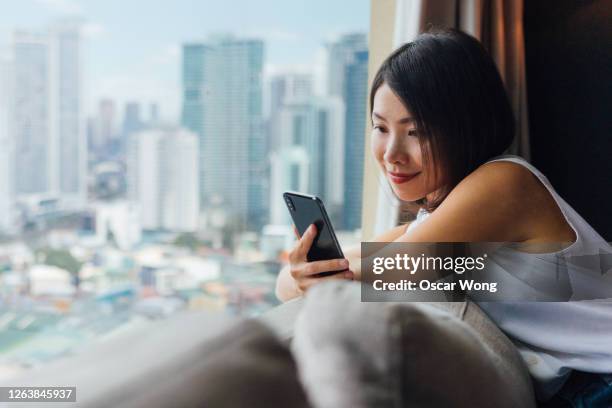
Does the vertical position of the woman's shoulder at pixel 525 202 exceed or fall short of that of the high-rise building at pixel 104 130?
it falls short

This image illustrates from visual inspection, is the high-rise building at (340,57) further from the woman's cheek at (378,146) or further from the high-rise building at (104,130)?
the woman's cheek at (378,146)

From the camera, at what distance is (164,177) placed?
2.22 meters

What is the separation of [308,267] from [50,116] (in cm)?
116

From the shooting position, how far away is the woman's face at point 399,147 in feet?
4.13

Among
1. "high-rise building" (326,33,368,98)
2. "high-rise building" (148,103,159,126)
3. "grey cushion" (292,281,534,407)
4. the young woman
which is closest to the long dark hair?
the young woman

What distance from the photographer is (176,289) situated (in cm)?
209

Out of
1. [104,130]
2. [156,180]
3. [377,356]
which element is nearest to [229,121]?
[156,180]

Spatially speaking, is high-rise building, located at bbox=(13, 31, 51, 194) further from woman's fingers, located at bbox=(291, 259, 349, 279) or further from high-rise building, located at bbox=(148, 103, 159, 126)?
woman's fingers, located at bbox=(291, 259, 349, 279)

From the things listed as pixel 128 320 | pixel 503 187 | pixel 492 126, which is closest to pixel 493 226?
pixel 503 187

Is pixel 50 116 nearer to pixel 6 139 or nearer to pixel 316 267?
pixel 6 139

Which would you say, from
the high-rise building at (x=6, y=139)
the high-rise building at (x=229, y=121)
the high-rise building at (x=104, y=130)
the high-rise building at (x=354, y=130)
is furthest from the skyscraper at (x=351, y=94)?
the high-rise building at (x=6, y=139)

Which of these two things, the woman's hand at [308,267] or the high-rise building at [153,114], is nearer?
the woman's hand at [308,267]

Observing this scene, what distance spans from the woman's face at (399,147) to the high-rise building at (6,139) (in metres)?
1.12

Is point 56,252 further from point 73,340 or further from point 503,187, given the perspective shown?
point 503,187
